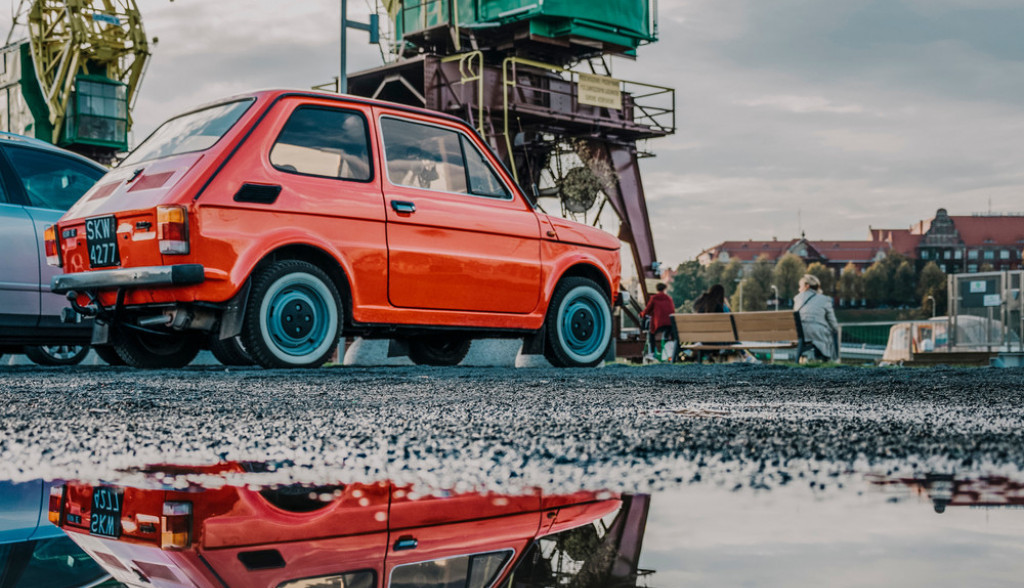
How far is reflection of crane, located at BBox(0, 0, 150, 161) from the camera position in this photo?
36000mm

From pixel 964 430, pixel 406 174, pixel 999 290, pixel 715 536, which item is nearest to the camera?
pixel 715 536

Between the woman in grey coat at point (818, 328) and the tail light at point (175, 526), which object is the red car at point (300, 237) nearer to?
the tail light at point (175, 526)

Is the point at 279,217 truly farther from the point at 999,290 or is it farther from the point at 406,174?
the point at 999,290

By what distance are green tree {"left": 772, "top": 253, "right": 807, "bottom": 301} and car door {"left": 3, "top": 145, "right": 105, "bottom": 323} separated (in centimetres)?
11503

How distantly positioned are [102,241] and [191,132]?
855mm

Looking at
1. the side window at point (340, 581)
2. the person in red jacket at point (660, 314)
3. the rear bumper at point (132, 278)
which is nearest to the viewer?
the side window at point (340, 581)

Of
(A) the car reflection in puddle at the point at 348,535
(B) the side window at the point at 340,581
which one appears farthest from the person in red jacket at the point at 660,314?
(B) the side window at the point at 340,581

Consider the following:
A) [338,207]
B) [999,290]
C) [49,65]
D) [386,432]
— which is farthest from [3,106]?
[386,432]

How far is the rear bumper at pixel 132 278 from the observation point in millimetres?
5758

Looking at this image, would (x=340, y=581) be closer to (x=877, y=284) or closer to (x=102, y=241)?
(x=102, y=241)

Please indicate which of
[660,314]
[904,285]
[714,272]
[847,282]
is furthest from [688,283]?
[660,314]

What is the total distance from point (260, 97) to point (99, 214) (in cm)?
115

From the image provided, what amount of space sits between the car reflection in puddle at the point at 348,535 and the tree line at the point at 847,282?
12011 cm

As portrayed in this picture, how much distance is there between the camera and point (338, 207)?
21.0 feet
